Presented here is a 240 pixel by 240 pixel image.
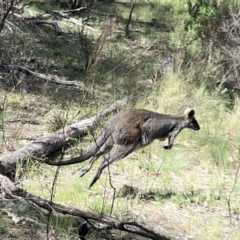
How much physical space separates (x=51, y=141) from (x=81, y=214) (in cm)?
233

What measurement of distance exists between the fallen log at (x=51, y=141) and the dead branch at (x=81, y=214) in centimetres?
84

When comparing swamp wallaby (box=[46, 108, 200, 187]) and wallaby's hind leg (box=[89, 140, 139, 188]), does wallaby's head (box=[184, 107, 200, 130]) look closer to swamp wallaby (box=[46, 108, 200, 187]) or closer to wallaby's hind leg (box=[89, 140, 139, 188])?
swamp wallaby (box=[46, 108, 200, 187])

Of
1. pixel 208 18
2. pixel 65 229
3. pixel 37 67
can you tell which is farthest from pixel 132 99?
pixel 65 229

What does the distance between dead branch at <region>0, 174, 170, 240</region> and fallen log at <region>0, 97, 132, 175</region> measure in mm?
837

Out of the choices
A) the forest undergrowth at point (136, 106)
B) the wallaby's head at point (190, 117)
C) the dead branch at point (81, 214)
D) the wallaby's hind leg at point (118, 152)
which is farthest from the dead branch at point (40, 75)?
the dead branch at point (81, 214)

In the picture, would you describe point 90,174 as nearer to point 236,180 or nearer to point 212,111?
point 236,180

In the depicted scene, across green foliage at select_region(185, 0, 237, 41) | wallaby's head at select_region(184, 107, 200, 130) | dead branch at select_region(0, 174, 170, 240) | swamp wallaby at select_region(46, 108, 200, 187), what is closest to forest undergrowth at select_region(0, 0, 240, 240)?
green foliage at select_region(185, 0, 237, 41)

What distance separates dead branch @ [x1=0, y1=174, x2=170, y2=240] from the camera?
3717 millimetres

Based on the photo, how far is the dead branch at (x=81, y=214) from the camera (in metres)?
3.72

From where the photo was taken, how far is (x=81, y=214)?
157 inches

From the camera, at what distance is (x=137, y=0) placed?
1424 centimetres

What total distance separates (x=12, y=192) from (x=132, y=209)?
128 cm

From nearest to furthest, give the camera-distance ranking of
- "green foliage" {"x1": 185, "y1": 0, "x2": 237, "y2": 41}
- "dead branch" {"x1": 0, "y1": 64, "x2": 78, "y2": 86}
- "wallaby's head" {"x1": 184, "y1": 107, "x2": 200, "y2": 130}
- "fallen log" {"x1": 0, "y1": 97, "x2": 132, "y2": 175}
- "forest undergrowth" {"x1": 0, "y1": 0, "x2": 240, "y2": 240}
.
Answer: "forest undergrowth" {"x1": 0, "y1": 0, "x2": 240, "y2": 240}
"fallen log" {"x1": 0, "y1": 97, "x2": 132, "y2": 175}
"wallaby's head" {"x1": 184, "y1": 107, "x2": 200, "y2": 130}
"dead branch" {"x1": 0, "y1": 64, "x2": 78, "y2": 86}
"green foliage" {"x1": 185, "y1": 0, "x2": 237, "y2": 41}

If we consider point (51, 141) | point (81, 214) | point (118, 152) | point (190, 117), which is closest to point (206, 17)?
point (190, 117)
